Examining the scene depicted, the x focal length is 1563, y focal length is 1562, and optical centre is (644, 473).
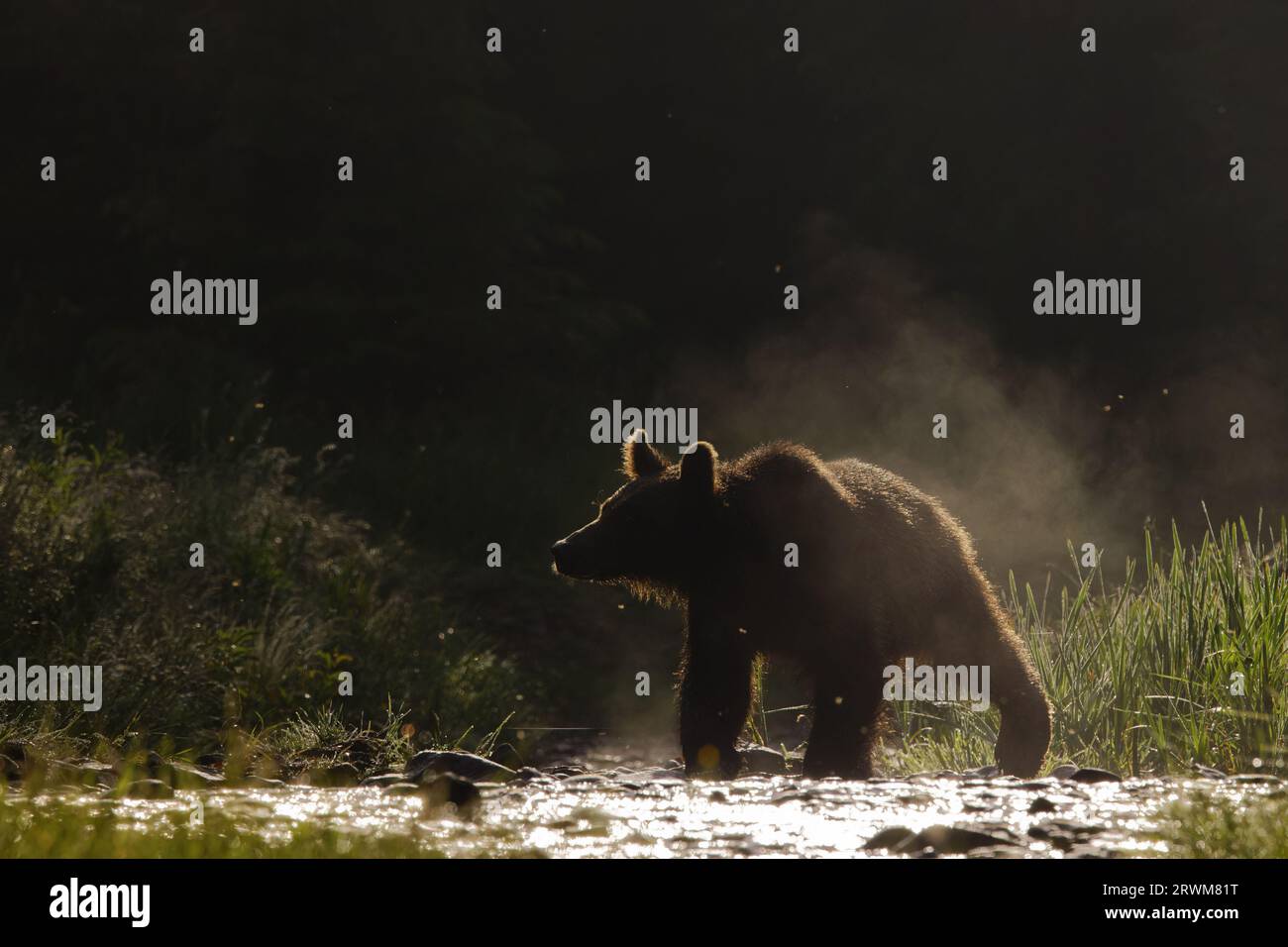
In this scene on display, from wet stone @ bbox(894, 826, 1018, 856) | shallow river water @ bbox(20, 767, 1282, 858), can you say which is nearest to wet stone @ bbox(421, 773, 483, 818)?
shallow river water @ bbox(20, 767, 1282, 858)

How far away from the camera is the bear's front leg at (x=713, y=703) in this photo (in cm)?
678

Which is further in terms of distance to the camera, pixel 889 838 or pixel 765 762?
pixel 765 762

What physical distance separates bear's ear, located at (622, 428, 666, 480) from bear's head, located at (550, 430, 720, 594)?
0.45ft

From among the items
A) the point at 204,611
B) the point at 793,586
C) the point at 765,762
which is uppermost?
the point at 793,586

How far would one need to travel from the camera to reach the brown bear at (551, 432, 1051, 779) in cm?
686

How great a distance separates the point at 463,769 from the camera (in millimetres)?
6723
